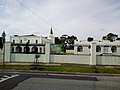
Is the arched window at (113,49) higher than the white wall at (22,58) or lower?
higher

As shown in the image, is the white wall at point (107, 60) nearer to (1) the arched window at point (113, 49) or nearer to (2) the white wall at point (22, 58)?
(2) the white wall at point (22, 58)

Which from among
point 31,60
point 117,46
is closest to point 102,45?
point 117,46

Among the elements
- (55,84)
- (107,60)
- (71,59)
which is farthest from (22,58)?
(55,84)

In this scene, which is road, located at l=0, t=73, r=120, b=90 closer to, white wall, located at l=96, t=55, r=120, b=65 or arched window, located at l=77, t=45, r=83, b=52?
white wall, located at l=96, t=55, r=120, b=65

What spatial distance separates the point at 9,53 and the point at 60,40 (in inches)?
3534

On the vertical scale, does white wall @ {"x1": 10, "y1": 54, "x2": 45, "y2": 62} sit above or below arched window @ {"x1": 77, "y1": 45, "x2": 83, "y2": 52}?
below

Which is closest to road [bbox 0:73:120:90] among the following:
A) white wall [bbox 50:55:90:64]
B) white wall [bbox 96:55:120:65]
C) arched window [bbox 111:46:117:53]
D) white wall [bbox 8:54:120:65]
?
white wall [bbox 96:55:120:65]

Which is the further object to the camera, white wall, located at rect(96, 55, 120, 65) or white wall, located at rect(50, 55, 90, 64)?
white wall, located at rect(50, 55, 90, 64)

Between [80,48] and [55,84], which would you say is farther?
[80,48]

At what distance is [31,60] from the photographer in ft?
85.4

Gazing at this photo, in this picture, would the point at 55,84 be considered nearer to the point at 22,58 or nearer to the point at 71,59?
the point at 71,59

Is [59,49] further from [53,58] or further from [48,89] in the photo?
[48,89]

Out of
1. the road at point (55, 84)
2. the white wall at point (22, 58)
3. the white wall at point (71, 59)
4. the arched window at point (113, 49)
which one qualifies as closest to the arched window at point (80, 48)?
the arched window at point (113, 49)

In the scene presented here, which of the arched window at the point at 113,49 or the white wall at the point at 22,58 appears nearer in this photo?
the white wall at the point at 22,58
